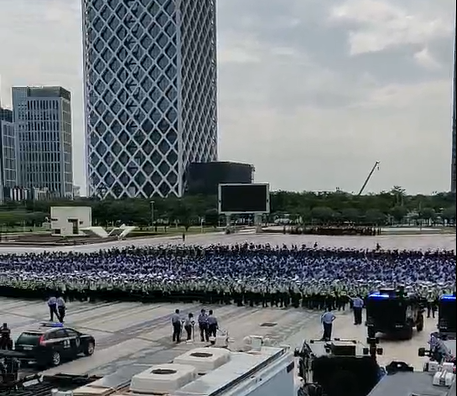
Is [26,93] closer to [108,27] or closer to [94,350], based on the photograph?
[108,27]

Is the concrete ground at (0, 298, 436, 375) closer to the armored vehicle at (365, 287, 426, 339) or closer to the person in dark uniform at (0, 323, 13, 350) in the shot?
the armored vehicle at (365, 287, 426, 339)

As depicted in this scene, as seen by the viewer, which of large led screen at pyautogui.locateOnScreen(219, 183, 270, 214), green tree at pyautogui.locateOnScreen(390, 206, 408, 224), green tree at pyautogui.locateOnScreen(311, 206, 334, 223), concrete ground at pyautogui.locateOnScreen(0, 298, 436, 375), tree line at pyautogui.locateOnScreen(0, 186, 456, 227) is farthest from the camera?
green tree at pyautogui.locateOnScreen(390, 206, 408, 224)

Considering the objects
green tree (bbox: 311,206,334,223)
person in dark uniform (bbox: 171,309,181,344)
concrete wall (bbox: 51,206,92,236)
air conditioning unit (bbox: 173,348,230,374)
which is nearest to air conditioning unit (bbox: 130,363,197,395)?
air conditioning unit (bbox: 173,348,230,374)

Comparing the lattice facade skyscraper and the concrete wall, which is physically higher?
the lattice facade skyscraper

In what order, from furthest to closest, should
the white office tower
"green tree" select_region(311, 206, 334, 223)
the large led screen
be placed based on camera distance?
the white office tower, "green tree" select_region(311, 206, 334, 223), the large led screen

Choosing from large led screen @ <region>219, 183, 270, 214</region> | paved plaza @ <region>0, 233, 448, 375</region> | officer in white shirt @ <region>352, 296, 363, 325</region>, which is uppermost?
large led screen @ <region>219, 183, 270, 214</region>

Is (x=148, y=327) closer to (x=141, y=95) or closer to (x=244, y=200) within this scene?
(x=244, y=200)

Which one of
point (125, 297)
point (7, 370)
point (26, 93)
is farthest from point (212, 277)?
point (26, 93)

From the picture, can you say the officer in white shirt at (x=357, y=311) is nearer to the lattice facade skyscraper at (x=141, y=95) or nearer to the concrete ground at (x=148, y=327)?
the concrete ground at (x=148, y=327)
